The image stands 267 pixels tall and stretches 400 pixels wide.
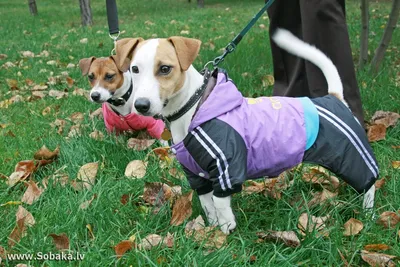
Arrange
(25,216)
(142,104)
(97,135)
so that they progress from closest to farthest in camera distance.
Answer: (142,104) < (25,216) < (97,135)

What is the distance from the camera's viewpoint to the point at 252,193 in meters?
2.31

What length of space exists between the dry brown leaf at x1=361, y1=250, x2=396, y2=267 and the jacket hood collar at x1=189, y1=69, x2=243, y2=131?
0.80 meters

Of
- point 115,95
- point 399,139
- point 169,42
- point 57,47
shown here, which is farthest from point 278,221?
point 57,47

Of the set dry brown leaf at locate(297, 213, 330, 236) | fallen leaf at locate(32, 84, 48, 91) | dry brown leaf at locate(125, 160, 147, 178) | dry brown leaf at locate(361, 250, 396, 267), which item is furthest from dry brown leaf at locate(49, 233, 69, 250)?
fallen leaf at locate(32, 84, 48, 91)

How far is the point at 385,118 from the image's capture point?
309cm

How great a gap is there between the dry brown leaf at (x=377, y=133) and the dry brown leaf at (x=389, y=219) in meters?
0.96

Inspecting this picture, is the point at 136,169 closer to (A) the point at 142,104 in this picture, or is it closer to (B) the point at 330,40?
(A) the point at 142,104

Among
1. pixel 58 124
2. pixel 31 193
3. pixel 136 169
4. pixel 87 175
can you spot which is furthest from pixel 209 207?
pixel 58 124

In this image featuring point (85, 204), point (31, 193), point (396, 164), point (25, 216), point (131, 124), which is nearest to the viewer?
point (25, 216)

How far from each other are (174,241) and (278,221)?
51 centimetres

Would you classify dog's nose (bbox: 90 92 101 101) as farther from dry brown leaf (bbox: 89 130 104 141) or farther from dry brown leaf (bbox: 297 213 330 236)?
dry brown leaf (bbox: 297 213 330 236)

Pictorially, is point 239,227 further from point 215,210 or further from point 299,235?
point 299,235

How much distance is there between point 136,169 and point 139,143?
480 millimetres

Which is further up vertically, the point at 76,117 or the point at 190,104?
the point at 190,104
